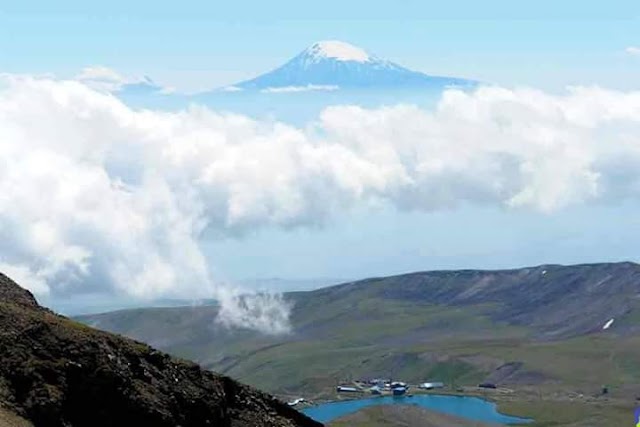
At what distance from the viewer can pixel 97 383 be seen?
94438 mm

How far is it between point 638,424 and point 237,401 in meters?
45.5

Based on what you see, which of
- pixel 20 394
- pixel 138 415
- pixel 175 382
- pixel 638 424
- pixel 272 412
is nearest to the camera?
pixel 638 424

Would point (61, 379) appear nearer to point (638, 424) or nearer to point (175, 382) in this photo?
point (175, 382)

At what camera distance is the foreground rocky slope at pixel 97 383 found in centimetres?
9012

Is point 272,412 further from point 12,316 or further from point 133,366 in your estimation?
point 12,316

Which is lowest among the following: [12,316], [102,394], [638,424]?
[638,424]

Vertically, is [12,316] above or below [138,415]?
above

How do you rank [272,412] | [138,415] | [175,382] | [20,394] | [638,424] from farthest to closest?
[272,412]
[175,382]
[138,415]
[20,394]
[638,424]

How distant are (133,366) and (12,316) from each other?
502 inches

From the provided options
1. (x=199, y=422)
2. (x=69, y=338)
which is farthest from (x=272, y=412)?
(x=69, y=338)

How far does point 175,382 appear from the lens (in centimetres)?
10356

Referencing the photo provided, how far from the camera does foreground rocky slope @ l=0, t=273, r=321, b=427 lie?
90.1m

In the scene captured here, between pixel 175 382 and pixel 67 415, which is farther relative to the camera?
pixel 175 382

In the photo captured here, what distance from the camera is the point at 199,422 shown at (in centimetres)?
10144
